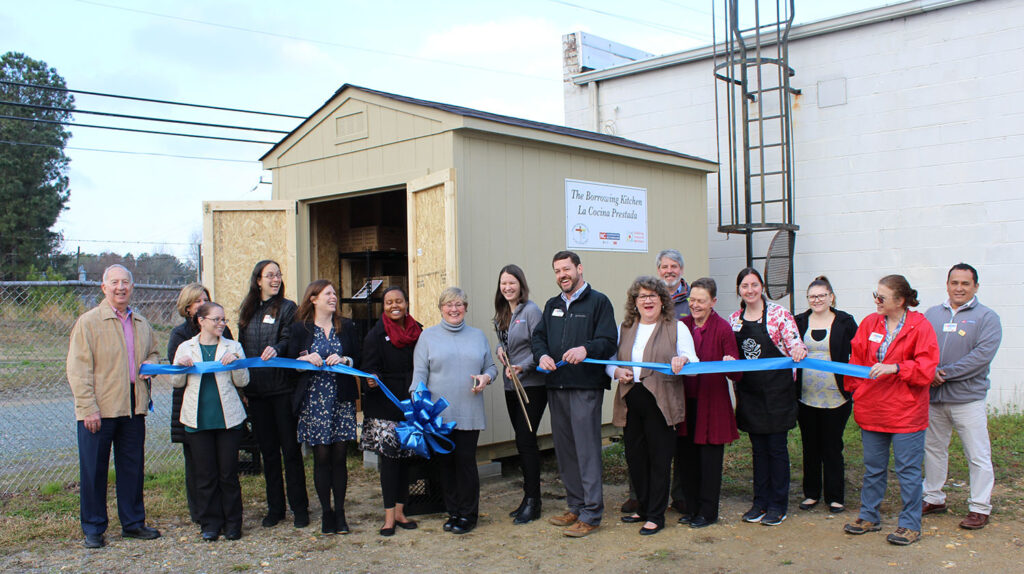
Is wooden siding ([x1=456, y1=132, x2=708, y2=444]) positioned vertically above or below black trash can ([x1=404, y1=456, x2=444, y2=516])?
above

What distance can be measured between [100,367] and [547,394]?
2732mm

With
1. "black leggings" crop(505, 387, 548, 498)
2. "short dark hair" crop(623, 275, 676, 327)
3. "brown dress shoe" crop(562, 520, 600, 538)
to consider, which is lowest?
"brown dress shoe" crop(562, 520, 600, 538)

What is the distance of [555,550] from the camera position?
4.59m

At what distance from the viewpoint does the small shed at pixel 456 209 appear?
6.16 meters

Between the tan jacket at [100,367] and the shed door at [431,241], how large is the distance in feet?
6.96

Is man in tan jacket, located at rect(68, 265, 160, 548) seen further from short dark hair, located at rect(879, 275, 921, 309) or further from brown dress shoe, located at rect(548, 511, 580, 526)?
short dark hair, located at rect(879, 275, 921, 309)

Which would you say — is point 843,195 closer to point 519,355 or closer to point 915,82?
point 915,82

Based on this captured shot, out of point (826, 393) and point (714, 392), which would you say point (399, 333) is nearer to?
point (714, 392)

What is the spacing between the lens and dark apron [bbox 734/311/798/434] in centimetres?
493

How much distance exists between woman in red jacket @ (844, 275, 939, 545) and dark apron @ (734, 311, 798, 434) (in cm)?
41

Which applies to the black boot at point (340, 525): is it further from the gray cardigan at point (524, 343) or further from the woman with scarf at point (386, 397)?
the gray cardigan at point (524, 343)

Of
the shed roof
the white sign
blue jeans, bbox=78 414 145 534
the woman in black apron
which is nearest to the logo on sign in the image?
the white sign

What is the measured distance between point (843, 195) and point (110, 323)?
24.4ft

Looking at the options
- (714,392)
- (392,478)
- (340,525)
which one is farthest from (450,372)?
(714,392)
